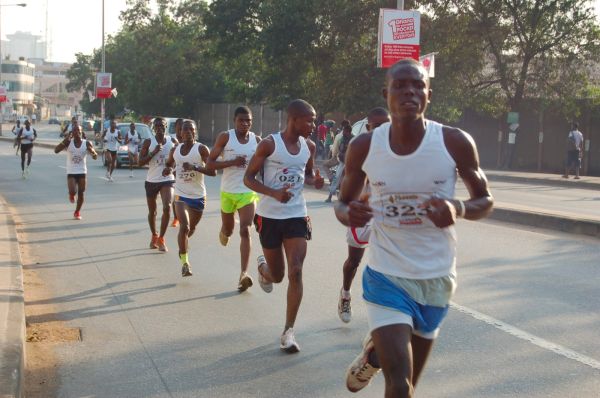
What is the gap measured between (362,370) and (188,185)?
20.5 ft

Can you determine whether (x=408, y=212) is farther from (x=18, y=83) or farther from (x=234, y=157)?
(x=18, y=83)

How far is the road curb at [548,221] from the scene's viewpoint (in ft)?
44.4

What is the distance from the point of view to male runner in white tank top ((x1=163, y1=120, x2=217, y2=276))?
9.96 m

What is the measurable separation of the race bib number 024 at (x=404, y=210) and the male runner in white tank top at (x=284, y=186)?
2.70 meters

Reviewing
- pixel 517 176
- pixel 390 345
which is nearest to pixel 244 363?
pixel 390 345

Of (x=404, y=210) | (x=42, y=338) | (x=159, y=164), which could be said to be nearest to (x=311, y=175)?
(x=42, y=338)

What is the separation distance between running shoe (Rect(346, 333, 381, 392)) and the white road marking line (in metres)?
2.40

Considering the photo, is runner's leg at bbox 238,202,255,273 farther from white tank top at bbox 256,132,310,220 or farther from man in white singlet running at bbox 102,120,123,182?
man in white singlet running at bbox 102,120,123,182

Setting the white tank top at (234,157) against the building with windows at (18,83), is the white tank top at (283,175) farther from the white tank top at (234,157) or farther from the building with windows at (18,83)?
the building with windows at (18,83)

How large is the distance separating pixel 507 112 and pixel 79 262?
2854cm

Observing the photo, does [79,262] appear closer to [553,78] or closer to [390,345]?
[390,345]

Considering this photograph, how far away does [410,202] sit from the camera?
411cm

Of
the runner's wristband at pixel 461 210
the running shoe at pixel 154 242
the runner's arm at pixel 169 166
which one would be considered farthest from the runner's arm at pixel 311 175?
the running shoe at pixel 154 242

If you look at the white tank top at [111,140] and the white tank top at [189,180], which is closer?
the white tank top at [189,180]
